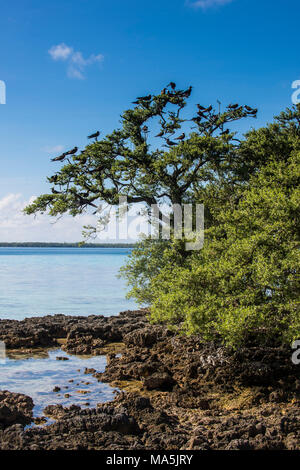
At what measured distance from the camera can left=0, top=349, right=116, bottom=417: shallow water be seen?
11.9 metres

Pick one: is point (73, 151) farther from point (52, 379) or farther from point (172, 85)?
point (52, 379)

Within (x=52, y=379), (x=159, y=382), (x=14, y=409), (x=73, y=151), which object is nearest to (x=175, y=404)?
(x=159, y=382)

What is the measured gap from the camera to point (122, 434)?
354 inches

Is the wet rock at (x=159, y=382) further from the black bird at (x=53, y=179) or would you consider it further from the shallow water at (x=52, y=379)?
the black bird at (x=53, y=179)

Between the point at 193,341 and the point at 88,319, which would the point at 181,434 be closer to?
the point at 193,341

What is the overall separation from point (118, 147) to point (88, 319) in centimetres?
989

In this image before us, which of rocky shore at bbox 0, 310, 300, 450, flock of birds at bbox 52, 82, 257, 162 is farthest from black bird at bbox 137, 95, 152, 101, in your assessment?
rocky shore at bbox 0, 310, 300, 450

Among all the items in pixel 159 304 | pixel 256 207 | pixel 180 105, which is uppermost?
pixel 180 105

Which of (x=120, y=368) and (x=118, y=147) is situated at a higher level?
(x=118, y=147)

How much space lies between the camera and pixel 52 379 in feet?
45.8

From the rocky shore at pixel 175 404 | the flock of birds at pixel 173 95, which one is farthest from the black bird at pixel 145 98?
the rocky shore at pixel 175 404

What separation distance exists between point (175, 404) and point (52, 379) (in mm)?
4554
